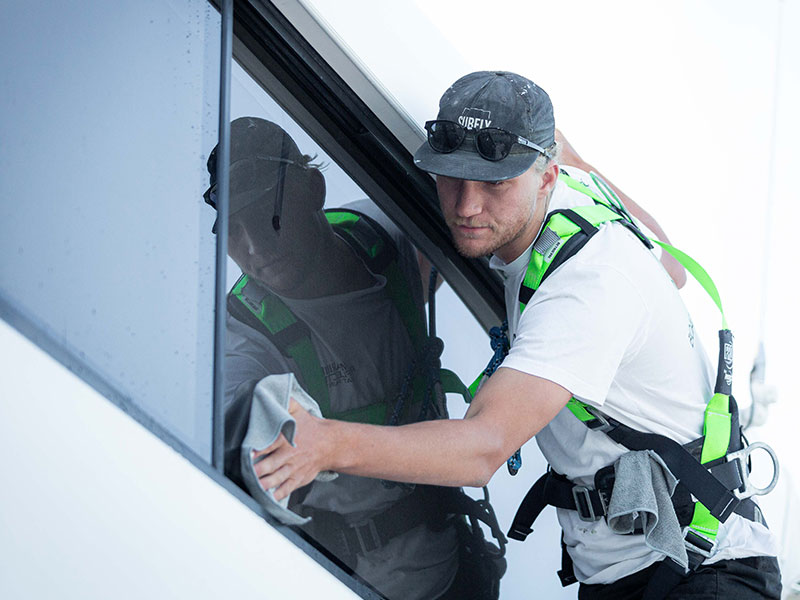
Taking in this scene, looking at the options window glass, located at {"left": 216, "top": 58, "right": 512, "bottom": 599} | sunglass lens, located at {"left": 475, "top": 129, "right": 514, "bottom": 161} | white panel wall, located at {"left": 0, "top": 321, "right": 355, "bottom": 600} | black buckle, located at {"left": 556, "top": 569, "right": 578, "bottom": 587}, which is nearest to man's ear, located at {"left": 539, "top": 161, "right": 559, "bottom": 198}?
sunglass lens, located at {"left": 475, "top": 129, "right": 514, "bottom": 161}

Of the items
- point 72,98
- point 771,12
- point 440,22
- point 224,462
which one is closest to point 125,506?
point 224,462

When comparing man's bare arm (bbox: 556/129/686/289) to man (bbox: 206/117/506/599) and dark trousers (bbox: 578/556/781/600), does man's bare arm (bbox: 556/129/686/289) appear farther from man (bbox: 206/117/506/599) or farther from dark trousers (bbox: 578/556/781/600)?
dark trousers (bbox: 578/556/781/600)

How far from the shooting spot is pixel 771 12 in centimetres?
326

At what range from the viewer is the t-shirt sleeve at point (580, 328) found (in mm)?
1300

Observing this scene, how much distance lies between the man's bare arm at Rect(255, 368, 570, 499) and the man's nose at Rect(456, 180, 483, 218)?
0.33 m

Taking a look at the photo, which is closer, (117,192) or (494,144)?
(117,192)

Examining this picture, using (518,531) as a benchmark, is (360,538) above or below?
above

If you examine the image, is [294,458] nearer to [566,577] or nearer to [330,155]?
[330,155]

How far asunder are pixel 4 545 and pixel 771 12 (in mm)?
3283

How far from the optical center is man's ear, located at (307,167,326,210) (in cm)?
139

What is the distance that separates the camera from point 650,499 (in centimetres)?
145

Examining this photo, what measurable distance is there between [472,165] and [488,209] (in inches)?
3.9

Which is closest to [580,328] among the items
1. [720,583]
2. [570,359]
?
[570,359]

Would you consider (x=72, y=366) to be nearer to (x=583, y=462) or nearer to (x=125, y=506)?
(x=125, y=506)
